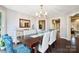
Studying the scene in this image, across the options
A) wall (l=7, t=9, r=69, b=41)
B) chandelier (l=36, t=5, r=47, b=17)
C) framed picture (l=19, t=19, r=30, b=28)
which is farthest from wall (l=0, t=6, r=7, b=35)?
chandelier (l=36, t=5, r=47, b=17)

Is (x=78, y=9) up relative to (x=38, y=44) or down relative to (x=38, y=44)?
up

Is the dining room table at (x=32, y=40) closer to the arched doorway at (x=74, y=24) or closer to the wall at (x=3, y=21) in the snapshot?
the wall at (x=3, y=21)

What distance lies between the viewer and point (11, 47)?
1648mm

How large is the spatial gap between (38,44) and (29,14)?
511mm

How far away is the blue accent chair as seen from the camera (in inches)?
65.2

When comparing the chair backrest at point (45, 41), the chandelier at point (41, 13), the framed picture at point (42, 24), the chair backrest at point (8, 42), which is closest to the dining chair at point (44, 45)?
the chair backrest at point (45, 41)

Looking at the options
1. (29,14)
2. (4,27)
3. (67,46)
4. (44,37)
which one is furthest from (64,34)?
(4,27)

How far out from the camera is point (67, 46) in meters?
1.66

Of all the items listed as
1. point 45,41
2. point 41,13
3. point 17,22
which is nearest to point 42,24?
point 41,13

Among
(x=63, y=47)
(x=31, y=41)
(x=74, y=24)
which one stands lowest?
(x=63, y=47)

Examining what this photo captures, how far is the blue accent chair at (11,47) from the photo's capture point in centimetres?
166

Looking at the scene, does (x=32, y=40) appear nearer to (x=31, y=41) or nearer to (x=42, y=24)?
(x=31, y=41)

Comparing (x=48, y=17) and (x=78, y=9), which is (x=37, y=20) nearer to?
(x=48, y=17)
